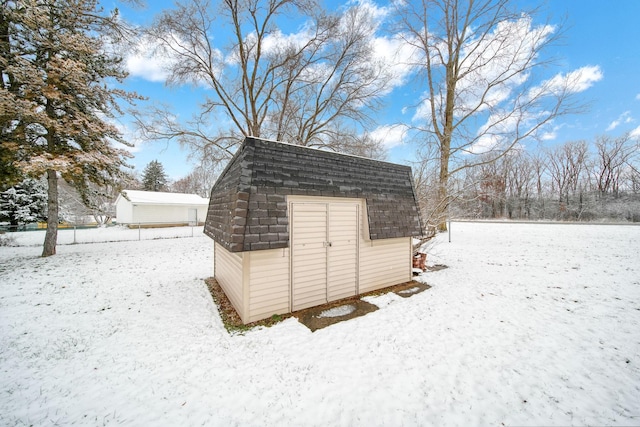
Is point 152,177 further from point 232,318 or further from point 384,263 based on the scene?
point 384,263

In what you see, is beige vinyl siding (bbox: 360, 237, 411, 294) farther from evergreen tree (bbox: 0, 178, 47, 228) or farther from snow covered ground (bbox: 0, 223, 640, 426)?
evergreen tree (bbox: 0, 178, 47, 228)

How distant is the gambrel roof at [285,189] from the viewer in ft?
12.9

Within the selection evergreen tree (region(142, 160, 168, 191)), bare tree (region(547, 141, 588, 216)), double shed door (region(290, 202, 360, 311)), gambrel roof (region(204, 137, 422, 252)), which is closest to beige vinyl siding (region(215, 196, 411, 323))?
double shed door (region(290, 202, 360, 311))

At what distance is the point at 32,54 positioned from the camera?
843 centimetres

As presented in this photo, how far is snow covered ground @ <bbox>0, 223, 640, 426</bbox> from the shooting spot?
7.75 feet

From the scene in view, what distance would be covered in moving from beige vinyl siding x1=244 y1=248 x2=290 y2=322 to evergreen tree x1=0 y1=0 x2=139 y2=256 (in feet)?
30.3

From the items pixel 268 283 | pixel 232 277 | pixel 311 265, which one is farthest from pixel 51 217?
pixel 311 265

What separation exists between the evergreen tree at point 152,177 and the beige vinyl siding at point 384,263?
129 ft

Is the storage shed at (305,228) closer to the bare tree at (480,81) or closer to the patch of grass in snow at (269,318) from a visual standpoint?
the patch of grass in snow at (269,318)

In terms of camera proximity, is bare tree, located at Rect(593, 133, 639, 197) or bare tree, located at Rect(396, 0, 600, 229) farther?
bare tree, located at Rect(593, 133, 639, 197)

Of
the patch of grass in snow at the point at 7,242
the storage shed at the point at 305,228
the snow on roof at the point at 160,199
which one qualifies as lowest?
the patch of grass in snow at the point at 7,242

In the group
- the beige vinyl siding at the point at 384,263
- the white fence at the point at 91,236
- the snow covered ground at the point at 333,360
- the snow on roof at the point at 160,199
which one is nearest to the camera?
the snow covered ground at the point at 333,360

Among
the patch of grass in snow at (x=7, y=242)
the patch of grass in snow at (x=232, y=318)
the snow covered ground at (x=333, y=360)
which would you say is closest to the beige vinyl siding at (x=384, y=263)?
the snow covered ground at (x=333, y=360)

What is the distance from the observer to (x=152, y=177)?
34.5m
